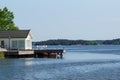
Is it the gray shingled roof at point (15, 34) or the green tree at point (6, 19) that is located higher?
the green tree at point (6, 19)

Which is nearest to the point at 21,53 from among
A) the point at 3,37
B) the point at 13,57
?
the point at 13,57

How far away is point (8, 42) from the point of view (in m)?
82.6

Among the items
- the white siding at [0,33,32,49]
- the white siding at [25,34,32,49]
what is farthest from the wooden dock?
the white siding at [0,33,32,49]

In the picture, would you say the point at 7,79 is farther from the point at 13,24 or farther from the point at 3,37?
the point at 13,24

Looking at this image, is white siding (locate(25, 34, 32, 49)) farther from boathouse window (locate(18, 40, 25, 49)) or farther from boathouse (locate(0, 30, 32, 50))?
boathouse window (locate(18, 40, 25, 49))

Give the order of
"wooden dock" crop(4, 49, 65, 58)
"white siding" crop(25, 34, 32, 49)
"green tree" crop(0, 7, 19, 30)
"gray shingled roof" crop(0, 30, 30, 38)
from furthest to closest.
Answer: "green tree" crop(0, 7, 19, 30) → "white siding" crop(25, 34, 32, 49) → "gray shingled roof" crop(0, 30, 30, 38) → "wooden dock" crop(4, 49, 65, 58)

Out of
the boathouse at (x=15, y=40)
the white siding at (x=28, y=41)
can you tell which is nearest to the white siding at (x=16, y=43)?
the boathouse at (x=15, y=40)

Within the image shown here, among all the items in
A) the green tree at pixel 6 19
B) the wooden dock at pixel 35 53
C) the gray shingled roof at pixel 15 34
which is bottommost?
the wooden dock at pixel 35 53

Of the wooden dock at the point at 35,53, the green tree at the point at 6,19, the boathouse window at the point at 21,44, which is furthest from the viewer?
the green tree at the point at 6,19

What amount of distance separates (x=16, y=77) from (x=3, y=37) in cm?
3989

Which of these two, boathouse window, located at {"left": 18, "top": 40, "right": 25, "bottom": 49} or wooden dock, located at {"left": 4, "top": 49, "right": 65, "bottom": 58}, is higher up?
boathouse window, located at {"left": 18, "top": 40, "right": 25, "bottom": 49}

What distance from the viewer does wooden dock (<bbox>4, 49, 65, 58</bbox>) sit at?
77044 mm

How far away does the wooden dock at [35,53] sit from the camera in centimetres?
7704

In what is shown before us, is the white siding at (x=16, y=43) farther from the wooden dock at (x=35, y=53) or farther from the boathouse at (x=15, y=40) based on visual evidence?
the wooden dock at (x=35, y=53)
